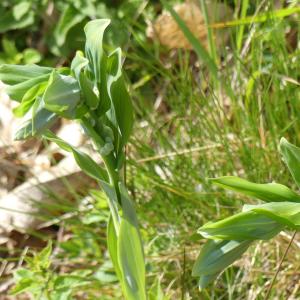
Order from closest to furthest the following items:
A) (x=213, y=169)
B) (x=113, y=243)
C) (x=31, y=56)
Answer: (x=113, y=243)
(x=213, y=169)
(x=31, y=56)

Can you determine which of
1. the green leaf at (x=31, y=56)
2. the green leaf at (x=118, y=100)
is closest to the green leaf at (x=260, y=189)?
the green leaf at (x=118, y=100)

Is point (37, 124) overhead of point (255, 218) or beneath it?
overhead

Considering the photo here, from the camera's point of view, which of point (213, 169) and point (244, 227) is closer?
point (244, 227)

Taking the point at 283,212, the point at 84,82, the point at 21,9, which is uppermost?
the point at 84,82

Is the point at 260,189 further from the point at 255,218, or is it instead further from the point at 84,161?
the point at 84,161

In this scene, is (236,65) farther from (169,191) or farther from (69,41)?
(69,41)

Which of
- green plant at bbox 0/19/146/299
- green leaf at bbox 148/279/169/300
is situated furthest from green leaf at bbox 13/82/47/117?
green leaf at bbox 148/279/169/300

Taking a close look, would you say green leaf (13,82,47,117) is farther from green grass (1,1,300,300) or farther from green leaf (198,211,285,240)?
green grass (1,1,300,300)

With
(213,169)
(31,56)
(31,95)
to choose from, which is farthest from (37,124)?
(31,56)
